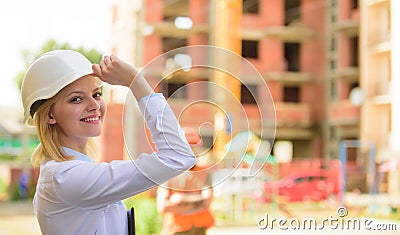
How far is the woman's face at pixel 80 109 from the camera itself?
0.47 meters

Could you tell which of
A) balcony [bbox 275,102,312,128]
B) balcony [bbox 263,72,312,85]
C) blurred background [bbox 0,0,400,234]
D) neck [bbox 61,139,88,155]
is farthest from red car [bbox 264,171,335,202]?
neck [bbox 61,139,88,155]

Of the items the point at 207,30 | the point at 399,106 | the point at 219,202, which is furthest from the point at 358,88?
the point at 219,202

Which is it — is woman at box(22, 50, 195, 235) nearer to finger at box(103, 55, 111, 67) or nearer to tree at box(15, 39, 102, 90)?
finger at box(103, 55, 111, 67)

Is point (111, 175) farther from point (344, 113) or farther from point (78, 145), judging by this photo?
point (344, 113)

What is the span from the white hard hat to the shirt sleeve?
52mm

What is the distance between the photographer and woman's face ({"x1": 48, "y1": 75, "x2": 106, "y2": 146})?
466 mm

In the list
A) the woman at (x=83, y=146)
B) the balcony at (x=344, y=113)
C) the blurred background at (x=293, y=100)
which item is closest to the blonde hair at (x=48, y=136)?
the woman at (x=83, y=146)

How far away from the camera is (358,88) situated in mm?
5977

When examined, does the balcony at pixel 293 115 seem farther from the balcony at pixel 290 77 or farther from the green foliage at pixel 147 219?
the green foliage at pixel 147 219

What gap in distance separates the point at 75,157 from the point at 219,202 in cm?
367

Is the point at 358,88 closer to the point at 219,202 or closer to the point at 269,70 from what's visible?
the point at 269,70

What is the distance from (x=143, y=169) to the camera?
1.43 feet

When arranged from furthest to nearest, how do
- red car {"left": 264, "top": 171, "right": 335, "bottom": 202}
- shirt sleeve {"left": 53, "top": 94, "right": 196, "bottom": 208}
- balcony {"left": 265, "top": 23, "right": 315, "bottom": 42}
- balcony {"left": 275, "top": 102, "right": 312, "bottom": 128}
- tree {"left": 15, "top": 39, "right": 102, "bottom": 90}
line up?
balcony {"left": 275, "top": 102, "right": 312, "bottom": 128} → balcony {"left": 265, "top": 23, "right": 315, "bottom": 42} → red car {"left": 264, "top": 171, "right": 335, "bottom": 202} → tree {"left": 15, "top": 39, "right": 102, "bottom": 90} → shirt sleeve {"left": 53, "top": 94, "right": 196, "bottom": 208}

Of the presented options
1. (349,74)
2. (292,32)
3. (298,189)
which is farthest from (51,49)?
(349,74)
